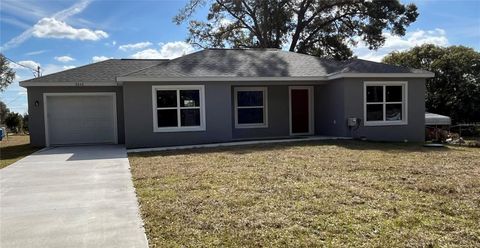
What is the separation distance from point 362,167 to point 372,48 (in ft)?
82.8

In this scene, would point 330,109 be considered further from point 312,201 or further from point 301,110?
point 312,201

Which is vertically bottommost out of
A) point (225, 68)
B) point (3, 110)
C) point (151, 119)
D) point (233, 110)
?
point (151, 119)

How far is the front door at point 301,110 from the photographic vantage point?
17469 millimetres

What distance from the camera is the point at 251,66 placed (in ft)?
53.7

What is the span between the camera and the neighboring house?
14.3 meters

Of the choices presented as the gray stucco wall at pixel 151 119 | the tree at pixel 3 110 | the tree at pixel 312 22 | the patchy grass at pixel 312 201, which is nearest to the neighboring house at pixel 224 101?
the gray stucco wall at pixel 151 119

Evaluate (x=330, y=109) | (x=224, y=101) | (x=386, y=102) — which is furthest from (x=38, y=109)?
(x=386, y=102)

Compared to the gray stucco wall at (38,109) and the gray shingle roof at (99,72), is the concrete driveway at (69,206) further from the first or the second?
the gray shingle roof at (99,72)

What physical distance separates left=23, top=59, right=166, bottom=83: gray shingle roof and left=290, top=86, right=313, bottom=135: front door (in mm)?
7273

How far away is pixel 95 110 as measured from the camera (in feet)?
54.9

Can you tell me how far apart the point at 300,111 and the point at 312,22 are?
1589cm

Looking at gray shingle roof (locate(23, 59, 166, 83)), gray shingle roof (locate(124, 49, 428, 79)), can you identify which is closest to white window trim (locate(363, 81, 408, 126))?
gray shingle roof (locate(124, 49, 428, 79))

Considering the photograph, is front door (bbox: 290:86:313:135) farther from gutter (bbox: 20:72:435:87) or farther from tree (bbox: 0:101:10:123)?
tree (bbox: 0:101:10:123)

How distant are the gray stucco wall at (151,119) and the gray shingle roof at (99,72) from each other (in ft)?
9.32
